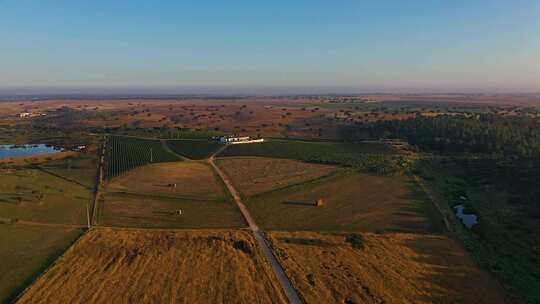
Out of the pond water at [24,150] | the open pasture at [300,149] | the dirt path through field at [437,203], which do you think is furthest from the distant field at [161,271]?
the pond water at [24,150]

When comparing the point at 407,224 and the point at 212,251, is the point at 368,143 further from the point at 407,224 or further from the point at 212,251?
the point at 212,251

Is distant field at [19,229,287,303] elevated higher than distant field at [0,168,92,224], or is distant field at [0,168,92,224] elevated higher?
distant field at [0,168,92,224]

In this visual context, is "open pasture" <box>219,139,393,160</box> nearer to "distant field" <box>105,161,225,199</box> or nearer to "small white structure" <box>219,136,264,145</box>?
"small white structure" <box>219,136,264,145</box>

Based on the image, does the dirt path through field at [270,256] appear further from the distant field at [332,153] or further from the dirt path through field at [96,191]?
the distant field at [332,153]

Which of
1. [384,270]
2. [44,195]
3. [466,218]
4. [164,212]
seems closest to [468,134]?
[466,218]

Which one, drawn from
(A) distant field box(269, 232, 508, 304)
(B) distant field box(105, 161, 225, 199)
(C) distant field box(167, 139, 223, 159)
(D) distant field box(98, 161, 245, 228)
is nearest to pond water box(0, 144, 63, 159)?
(C) distant field box(167, 139, 223, 159)

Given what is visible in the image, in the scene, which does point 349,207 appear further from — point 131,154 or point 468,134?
point 468,134

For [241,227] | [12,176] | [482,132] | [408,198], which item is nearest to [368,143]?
[482,132]
